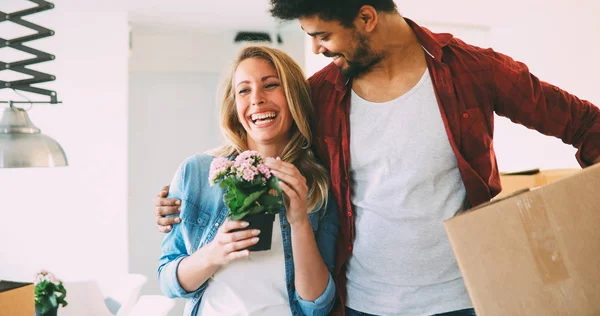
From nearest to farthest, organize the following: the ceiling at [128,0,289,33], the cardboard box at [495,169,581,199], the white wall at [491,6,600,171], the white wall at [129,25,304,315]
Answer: the cardboard box at [495,169,581,199] → the white wall at [491,6,600,171] → the ceiling at [128,0,289,33] → the white wall at [129,25,304,315]

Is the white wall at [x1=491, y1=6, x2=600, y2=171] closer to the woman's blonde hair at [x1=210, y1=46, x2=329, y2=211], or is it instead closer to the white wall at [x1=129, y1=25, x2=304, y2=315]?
the white wall at [x1=129, y1=25, x2=304, y2=315]

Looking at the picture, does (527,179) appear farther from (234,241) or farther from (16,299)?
(16,299)

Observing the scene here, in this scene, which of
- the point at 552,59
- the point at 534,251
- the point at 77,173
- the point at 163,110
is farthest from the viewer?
the point at 163,110

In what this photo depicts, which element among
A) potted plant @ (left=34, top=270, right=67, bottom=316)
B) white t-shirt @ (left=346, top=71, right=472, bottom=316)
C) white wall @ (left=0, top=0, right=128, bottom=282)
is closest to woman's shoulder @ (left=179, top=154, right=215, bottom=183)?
white t-shirt @ (left=346, top=71, right=472, bottom=316)

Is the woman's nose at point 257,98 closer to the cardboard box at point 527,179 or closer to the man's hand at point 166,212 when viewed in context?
the man's hand at point 166,212

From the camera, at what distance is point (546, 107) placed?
4.39 feet

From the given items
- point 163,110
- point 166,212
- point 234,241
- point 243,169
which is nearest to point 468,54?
point 243,169

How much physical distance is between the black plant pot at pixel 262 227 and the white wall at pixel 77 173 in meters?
3.64

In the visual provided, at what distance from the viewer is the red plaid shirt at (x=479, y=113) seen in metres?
1.33

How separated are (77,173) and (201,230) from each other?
352 cm

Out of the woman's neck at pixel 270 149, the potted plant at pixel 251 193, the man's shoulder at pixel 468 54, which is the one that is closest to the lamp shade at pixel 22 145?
the woman's neck at pixel 270 149

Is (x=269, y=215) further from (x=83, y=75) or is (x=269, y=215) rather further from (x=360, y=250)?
(x=83, y=75)

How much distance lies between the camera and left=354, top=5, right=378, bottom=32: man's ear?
1.38 metres

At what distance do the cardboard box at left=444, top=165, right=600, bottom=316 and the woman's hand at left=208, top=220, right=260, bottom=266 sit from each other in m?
0.52
